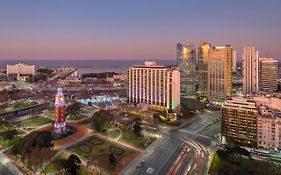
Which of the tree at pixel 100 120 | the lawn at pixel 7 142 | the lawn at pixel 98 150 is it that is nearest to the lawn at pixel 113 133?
the tree at pixel 100 120

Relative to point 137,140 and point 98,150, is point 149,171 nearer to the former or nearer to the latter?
point 98,150

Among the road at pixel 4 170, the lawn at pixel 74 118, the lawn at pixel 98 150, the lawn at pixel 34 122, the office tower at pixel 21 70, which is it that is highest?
the office tower at pixel 21 70

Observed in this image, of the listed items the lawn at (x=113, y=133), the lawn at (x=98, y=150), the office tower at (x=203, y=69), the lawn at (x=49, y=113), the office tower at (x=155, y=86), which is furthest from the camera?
the office tower at (x=203, y=69)

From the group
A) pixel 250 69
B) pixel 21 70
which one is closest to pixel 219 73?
pixel 250 69

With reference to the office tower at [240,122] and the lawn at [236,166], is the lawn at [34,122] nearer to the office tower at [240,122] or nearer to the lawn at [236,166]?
the lawn at [236,166]

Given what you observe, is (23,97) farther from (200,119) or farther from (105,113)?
(200,119)

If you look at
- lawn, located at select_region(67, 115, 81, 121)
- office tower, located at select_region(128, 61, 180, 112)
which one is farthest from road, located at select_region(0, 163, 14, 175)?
office tower, located at select_region(128, 61, 180, 112)
